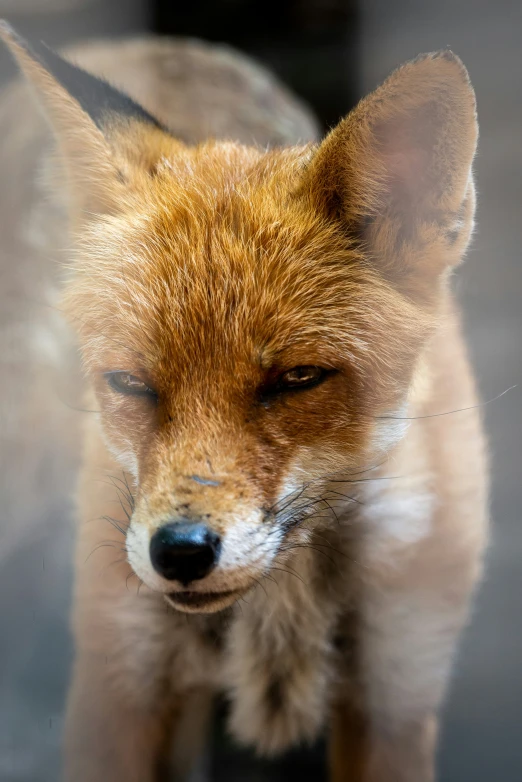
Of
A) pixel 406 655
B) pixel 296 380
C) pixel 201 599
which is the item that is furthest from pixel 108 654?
pixel 296 380

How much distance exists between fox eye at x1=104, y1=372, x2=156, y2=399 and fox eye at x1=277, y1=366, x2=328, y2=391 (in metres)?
0.24

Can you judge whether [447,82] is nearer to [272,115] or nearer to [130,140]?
[130,140]

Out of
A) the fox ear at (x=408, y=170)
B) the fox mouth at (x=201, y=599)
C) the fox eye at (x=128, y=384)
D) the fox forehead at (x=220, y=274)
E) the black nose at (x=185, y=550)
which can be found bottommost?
the fox mouth at (x=201, y=599)

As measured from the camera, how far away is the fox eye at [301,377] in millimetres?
1266

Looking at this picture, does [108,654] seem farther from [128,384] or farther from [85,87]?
[85,87]

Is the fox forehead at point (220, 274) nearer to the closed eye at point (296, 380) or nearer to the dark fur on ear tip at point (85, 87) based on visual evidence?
the closed eye at point (296, 380)

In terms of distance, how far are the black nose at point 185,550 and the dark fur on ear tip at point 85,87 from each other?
2.87ft

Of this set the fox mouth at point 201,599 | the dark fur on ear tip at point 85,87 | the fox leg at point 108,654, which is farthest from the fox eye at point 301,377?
the dark fur on ear tip at point 85,87

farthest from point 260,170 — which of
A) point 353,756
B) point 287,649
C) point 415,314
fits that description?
point 353,756

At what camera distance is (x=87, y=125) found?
56.9 inches

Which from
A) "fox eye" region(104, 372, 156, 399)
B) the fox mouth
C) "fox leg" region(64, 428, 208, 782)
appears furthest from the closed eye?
"fox leg" region(64, 428, 208, 782)

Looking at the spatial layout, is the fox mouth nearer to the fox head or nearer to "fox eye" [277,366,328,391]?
the fox head

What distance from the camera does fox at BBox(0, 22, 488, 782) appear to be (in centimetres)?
122

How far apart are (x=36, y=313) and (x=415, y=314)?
147cm
